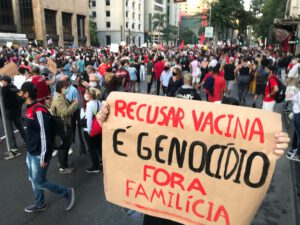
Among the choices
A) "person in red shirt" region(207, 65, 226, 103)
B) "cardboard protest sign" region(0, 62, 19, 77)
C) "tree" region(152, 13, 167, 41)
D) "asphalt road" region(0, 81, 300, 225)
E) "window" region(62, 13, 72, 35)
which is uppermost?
"tree" region(152, 13, 167, 41)

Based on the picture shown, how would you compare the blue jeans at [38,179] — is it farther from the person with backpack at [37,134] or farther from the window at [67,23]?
the window at [67,23]

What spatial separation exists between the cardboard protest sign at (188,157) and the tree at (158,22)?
93118 millimetres

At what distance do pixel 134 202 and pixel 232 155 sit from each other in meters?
0.89

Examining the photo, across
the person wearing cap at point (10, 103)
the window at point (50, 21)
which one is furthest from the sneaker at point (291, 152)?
the window at point (50, 21)

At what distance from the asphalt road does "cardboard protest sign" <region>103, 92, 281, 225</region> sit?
184cm

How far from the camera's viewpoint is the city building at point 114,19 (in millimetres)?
79312

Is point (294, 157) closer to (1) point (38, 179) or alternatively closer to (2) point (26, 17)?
(1) point (38, 179)

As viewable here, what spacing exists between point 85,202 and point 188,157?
2.78 metres

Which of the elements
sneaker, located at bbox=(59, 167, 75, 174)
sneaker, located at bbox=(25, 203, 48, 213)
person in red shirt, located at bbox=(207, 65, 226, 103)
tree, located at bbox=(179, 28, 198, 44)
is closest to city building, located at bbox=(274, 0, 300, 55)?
person in red shirt, located at bbox=(207, 65, 226, 103)

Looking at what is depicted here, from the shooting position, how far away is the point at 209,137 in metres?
2.05

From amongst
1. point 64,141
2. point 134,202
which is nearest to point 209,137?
point 134,202

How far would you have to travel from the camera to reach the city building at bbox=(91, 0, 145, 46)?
7931 cm

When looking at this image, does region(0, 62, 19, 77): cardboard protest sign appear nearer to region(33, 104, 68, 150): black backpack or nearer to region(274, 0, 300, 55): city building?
region(33, 104, 68, 150): black backpack

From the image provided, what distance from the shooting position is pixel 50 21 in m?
53.9
